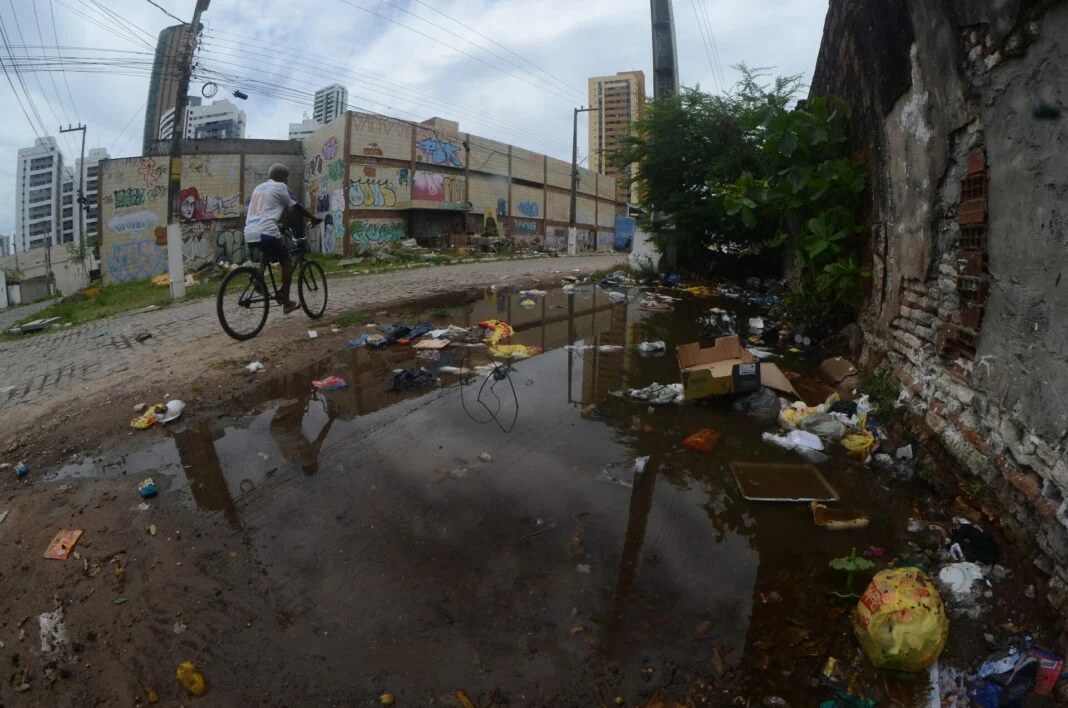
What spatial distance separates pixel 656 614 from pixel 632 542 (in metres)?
0.43

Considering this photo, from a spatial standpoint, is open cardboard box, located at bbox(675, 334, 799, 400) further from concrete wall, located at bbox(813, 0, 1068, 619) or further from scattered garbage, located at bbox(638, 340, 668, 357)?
scattered garbage, located at bbox(638, 340, 668, 357)

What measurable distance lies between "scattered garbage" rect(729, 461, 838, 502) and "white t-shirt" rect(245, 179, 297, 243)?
4.51 metres

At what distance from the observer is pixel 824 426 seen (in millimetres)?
3441

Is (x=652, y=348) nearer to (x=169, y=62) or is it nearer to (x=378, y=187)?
(x=169, y=62)

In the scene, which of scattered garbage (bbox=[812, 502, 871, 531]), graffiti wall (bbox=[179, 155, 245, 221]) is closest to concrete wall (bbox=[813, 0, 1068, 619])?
scattered garbage (bbox=[812, 502, 871, 531])

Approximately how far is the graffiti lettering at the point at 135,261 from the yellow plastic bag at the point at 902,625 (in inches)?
956

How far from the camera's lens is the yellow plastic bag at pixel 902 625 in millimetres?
1670

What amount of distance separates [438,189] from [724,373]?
2293 cm

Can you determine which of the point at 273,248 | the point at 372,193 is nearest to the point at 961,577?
the point at 273,248

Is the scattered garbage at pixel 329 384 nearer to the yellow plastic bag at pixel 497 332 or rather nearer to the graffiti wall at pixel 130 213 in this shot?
the yellow plastic bag at pixel 497 332

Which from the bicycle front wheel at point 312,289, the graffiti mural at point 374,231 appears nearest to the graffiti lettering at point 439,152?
the graffiti mural at point 374,231

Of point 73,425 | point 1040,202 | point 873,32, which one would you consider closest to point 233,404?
point 73,425

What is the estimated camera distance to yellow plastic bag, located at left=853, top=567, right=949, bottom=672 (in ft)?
5.48

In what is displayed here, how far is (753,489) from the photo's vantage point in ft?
9.14
